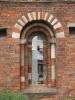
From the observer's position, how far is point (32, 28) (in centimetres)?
1458

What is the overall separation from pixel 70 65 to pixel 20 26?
6.22 ft

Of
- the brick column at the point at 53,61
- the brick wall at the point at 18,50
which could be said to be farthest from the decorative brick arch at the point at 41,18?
the brick column at the point at 53,61

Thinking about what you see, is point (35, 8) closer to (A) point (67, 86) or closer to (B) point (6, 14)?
(B) point (6, 14)

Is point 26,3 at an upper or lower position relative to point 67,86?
upper

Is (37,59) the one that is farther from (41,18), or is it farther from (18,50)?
(41,18)

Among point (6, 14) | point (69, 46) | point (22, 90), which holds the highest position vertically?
point (6, 14)

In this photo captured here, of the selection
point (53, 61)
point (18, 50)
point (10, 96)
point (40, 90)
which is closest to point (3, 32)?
point (18, 50)

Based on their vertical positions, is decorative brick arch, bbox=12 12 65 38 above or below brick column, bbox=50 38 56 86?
above

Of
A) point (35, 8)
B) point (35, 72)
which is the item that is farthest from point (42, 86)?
point (35, 8)

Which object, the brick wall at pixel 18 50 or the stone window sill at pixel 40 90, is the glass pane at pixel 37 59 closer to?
the stone window sill at pixel 40 90

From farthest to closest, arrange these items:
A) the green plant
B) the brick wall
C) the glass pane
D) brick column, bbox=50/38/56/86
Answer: the glass pane
brick column, bbox=50/38/56/86
the brick wall
the green plant

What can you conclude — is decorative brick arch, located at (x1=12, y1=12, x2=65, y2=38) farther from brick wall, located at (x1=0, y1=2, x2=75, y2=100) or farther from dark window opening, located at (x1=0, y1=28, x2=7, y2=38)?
dark window opening, located at (x1=0, y1=28, x2=7, y2=38)

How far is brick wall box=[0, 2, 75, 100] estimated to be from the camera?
14.3m

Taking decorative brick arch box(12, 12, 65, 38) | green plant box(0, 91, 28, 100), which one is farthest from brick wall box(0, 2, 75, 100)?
green plant box(0, 91, 28, 100)
